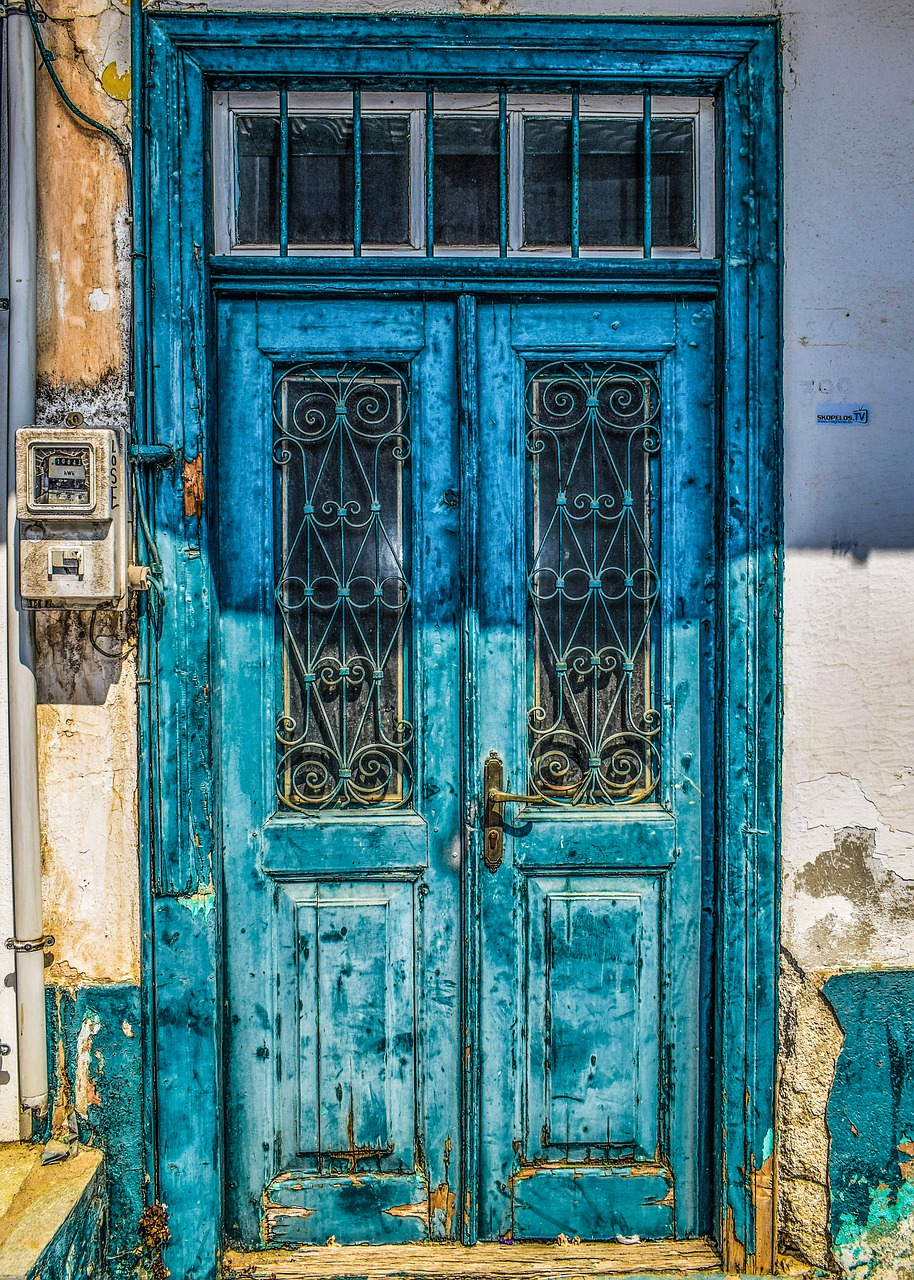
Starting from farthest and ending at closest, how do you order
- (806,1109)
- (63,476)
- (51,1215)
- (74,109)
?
(806,1109)
(74,109)
(63,476)
(51,1215)

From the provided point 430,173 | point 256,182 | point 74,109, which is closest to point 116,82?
point 74,109

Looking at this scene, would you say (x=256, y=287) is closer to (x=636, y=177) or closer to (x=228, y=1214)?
(x=636, y=177)

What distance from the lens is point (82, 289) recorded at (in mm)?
2568

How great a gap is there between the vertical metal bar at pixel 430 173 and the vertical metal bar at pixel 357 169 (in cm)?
19

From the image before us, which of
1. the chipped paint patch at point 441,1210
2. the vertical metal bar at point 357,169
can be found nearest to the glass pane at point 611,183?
the vertical metal bar at point 357,169

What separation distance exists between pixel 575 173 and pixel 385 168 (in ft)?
1.81

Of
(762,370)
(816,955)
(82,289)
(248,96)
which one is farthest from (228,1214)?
(248,96)

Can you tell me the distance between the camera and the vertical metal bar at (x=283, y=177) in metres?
2.62

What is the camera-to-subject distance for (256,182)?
2643 millimetres

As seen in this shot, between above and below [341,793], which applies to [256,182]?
above

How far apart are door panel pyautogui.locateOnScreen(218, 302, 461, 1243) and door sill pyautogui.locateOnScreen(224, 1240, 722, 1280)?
0.17ft

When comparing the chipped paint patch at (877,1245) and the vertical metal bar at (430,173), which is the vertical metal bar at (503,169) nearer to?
the vertical metal bar at (430,173)

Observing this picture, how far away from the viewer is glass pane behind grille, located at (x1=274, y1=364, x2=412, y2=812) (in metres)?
2.67

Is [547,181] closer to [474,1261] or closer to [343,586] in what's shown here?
[343,586]
